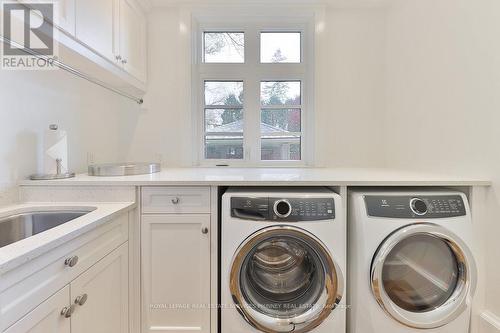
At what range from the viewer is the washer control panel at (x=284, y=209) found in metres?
1.31

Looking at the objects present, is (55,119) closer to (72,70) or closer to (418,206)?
(72,70)

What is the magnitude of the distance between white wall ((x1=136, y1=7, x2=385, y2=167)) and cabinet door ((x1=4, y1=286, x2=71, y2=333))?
154 centimetres

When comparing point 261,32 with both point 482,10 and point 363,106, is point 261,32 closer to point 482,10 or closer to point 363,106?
point 363,106

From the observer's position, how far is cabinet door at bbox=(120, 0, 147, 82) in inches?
73.3

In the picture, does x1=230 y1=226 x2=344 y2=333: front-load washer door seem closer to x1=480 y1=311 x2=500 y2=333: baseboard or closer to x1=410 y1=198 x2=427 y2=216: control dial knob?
x1=410 y1=198 x2=427 y2=216: control dial knob

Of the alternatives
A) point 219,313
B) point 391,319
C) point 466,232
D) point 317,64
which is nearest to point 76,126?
point 219,313

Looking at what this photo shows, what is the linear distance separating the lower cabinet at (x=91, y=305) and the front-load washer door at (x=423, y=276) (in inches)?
50.9

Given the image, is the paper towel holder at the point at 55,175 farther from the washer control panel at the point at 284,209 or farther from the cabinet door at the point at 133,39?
the washer control panel at the point at 284,209

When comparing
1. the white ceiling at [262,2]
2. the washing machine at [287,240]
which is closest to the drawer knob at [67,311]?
the washing machine at [287,240]

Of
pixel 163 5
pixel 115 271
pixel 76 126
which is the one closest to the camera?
pixel 115 271

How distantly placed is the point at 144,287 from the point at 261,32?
2332mm

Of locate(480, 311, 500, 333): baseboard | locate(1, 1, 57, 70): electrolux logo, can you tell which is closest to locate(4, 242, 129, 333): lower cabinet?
locate(1, 1, 57, 70): electrolux logo

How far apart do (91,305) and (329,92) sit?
90.0 inches

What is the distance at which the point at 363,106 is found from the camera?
234cm
